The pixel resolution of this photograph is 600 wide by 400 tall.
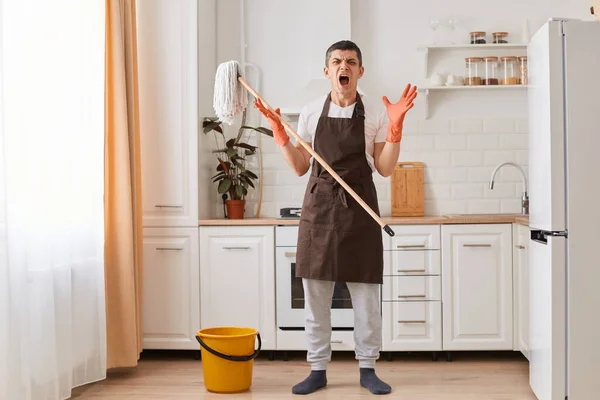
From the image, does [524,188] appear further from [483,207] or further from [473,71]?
[473,71]

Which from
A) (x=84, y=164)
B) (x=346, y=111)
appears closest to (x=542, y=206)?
(x=346, y=111)

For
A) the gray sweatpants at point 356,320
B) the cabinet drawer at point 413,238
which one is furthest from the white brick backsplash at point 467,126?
the gray sweatpants at point 356,320

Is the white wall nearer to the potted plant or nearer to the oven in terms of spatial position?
the potted plant

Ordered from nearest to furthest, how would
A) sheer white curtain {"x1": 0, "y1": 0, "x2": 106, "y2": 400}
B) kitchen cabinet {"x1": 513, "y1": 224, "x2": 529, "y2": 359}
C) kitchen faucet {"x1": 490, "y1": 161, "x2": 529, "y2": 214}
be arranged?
sheer white curtain {"x1": 0, "y1": 0, "x2": 106, "y2": 400}
kitchen cabinet {"x1": 513, "y1": 224, "x2": 529, "y2": 359}
kitchen faucet {"x1": 490, "y1": 161, "x2": 529, "y2": 214}

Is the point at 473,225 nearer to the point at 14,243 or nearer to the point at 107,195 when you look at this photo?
the point at 107,195

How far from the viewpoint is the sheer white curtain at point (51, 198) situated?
2.73 meters

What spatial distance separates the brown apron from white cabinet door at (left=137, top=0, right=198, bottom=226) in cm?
103

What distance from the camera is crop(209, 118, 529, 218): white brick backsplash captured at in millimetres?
4625

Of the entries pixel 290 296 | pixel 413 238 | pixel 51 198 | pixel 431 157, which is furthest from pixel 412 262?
pixel 51 198

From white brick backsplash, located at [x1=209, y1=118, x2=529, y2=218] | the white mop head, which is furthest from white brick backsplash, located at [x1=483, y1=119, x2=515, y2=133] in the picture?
the white mop head

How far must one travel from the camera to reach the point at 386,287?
4133mm

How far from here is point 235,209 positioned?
14.5ft

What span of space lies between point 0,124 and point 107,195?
1130 mm

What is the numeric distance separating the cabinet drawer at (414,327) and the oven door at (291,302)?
22 cm
